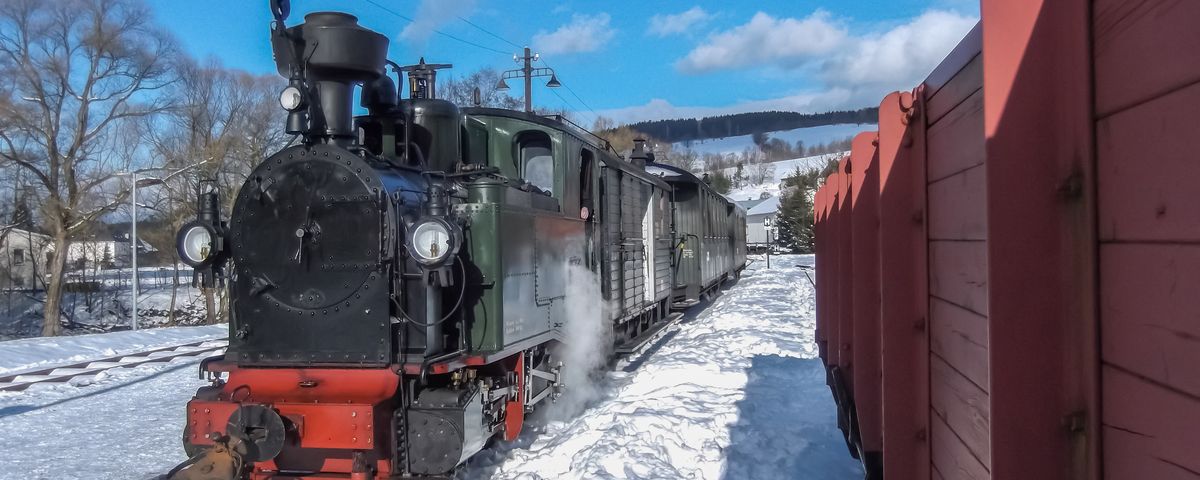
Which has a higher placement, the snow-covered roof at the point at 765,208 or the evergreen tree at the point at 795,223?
the snow-covered roof at the point at 765,208

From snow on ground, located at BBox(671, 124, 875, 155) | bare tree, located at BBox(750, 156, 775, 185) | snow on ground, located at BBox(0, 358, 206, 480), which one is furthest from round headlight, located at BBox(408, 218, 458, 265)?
bare tree, located at BBox(750, 156, 775, 185)

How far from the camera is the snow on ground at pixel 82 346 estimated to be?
1254cm

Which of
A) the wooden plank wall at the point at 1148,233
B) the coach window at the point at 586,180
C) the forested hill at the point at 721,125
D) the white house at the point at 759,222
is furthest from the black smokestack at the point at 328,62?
the forested hill at the point at 721,125

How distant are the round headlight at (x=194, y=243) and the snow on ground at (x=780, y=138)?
6781 centimetres

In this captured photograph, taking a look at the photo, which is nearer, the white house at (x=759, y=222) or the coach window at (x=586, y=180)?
the coach window at (x=586, y=180)

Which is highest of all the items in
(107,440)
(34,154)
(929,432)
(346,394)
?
(34,154)

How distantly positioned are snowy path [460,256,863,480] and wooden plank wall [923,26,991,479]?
3257 millimetres

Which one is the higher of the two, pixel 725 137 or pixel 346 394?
pixel 725 137

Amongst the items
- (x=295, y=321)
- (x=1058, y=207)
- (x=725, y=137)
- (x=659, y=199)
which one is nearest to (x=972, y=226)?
(x=1058, y=207)

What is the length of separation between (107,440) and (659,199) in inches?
312

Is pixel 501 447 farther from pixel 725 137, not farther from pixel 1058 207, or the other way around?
pixel 725 137

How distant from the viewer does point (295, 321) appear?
16.5 ft

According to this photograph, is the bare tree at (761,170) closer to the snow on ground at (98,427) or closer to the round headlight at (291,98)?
the snow on ground at (98,427)

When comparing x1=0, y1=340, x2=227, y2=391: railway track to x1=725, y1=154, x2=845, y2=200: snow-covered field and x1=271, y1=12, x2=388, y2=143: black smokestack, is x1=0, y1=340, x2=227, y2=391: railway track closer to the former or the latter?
x1=271, y1=12, x2=388, y2=143: black smokestack
